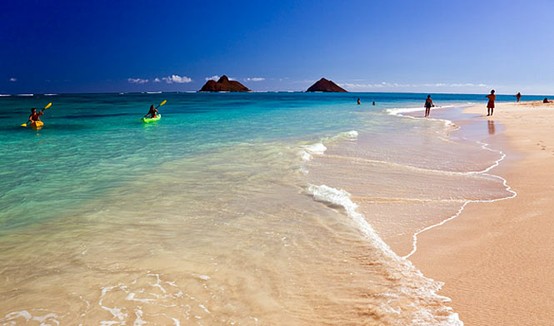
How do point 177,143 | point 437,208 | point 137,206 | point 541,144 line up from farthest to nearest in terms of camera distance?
point 177,143, point 541,144, point 137,206, point 437,208

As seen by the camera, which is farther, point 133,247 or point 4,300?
point 133,247

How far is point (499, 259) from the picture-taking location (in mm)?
4672

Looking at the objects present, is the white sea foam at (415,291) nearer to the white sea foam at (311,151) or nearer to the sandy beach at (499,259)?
the sandy beach at (499,259)

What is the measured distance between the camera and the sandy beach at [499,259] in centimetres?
357

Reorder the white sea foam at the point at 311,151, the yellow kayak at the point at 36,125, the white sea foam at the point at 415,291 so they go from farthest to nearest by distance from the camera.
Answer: the yellow kayak at the point at 36,125, the white sea foam at the point at 311,151, the white sea foam at the point at 415,291

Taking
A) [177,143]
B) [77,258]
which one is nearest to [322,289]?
[77,258]

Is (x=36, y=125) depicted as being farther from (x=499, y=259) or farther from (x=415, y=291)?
(x=499, y=259)

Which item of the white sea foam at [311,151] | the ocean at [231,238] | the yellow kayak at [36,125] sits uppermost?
the yellow kayak at [36,125]

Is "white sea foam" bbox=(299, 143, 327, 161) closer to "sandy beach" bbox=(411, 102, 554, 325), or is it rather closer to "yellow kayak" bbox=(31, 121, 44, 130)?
"sandy beach" bbox=(411, 102, 554, 325)

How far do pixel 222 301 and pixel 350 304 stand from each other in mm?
1386

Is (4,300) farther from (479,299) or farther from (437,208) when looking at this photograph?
(437,208)

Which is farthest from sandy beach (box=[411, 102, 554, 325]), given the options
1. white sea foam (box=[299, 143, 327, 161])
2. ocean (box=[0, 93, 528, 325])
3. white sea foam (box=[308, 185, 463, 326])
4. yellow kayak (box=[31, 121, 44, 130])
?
yellow kayak (box=[31, 121, 44, 130])

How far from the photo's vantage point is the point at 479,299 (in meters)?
3.77

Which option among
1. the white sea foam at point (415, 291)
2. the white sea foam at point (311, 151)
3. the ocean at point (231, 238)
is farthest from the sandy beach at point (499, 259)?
the white sea foam at point (311, 151)
